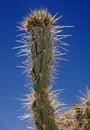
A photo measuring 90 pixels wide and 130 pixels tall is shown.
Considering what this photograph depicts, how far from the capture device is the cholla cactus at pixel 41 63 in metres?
6.63

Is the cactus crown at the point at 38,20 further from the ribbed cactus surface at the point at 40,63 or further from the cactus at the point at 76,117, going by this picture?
the cactus at the point at 76,117

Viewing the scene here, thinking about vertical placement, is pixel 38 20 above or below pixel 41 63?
above

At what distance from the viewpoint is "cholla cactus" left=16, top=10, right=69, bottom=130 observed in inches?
261

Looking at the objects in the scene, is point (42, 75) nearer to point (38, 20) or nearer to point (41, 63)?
point (41, 63)

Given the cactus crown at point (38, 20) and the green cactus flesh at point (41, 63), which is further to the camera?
the cactus crown at point (38, 20)

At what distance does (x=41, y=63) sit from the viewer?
675 centimetres

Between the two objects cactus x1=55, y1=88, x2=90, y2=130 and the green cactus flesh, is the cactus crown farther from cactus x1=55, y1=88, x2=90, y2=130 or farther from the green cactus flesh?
cactus x1=55, y1=88, x2=90, y2=130

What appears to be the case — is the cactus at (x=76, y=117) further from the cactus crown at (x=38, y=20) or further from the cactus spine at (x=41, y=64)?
the cactus crown at (x=38, y=20)

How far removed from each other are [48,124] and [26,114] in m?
0.42

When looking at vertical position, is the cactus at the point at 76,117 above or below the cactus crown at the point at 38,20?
below

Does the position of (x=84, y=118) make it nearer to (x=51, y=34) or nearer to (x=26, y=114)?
(x=26, y=114)

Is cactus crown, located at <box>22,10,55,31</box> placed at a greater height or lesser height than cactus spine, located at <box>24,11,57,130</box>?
greater

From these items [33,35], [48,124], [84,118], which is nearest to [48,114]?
[48,124]

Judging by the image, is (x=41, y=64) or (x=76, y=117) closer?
(x=41, y=64)
